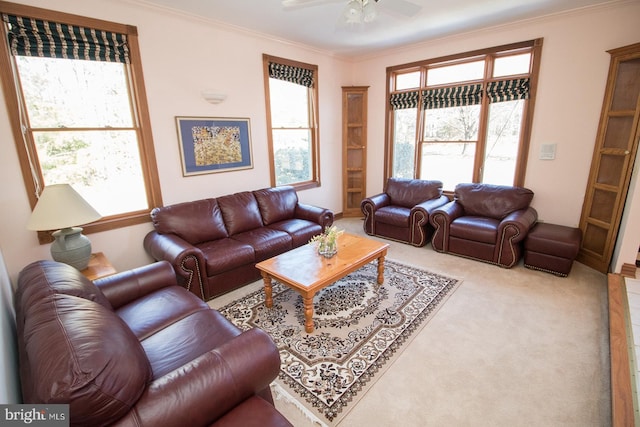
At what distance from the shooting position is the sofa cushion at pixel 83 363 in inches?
36.5

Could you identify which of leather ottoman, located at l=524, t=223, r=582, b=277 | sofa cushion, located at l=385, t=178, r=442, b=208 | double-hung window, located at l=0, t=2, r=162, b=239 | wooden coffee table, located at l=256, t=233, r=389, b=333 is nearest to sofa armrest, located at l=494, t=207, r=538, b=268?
leather ottoman, located at l=524, t=223, r=582, b=277

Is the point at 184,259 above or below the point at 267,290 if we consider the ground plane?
above

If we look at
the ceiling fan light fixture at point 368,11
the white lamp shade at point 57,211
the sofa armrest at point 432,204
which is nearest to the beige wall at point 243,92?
the white lamp shade at point 57,211

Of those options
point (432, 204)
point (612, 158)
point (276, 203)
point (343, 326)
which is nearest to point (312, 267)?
point (343, 326)

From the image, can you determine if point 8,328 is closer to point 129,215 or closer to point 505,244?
point 129,215

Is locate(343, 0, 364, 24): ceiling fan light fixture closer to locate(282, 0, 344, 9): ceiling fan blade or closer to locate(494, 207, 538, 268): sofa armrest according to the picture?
locate(282, 0, 344, 9): ceiling fan blade

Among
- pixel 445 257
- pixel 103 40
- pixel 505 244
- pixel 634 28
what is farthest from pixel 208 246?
pixel 634 28

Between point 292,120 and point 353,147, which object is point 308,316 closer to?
point 292,120

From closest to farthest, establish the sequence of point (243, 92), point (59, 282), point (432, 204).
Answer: point (59, 282)
point (243, 92)
point (432, 204)

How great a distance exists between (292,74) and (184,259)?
10.1 feet

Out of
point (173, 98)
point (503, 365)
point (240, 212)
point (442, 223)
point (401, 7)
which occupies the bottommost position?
point (503, 365)

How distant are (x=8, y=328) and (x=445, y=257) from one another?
3999mm

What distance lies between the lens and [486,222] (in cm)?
376

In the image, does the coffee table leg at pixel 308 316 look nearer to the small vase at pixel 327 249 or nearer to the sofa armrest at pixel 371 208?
the small vase at pixel 327 249
